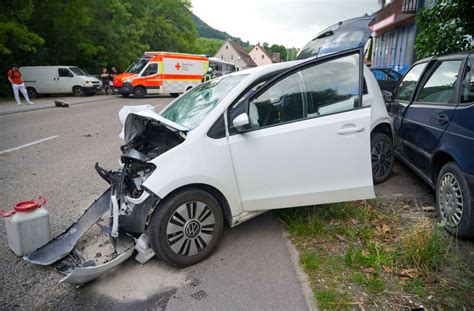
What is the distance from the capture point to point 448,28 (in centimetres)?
630

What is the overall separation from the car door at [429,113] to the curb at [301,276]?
2.03m

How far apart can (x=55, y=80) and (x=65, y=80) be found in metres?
0.54

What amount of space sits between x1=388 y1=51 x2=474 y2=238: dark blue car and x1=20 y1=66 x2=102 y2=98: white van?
781 inches

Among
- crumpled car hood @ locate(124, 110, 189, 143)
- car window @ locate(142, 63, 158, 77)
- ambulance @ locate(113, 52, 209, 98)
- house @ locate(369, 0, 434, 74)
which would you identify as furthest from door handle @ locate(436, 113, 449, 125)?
car window @ locate(142, 63, 158, 77)

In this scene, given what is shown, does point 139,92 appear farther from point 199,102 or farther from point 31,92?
point 199,102

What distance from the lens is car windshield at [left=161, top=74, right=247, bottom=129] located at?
3.39 m

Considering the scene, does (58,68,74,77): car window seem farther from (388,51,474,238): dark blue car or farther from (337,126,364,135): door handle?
(337,126,364,135): door handle

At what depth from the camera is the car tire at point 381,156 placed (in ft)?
15.8

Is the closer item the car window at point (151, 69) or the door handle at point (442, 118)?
the door handle at point (442, 118)

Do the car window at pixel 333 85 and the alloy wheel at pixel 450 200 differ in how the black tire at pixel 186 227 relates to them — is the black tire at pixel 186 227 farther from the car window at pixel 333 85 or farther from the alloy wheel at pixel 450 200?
the alloy wheel at pixel 450 200

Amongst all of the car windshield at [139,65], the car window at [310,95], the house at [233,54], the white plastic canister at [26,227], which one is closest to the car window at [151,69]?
the car windshield at [139,65]

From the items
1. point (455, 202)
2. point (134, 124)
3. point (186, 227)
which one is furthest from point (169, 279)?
point (455, 202)


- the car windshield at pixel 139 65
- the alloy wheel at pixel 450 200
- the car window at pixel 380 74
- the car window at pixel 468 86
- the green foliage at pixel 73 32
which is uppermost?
the green foliage at pixel 73 32

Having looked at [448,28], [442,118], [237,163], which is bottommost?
[237,163]
